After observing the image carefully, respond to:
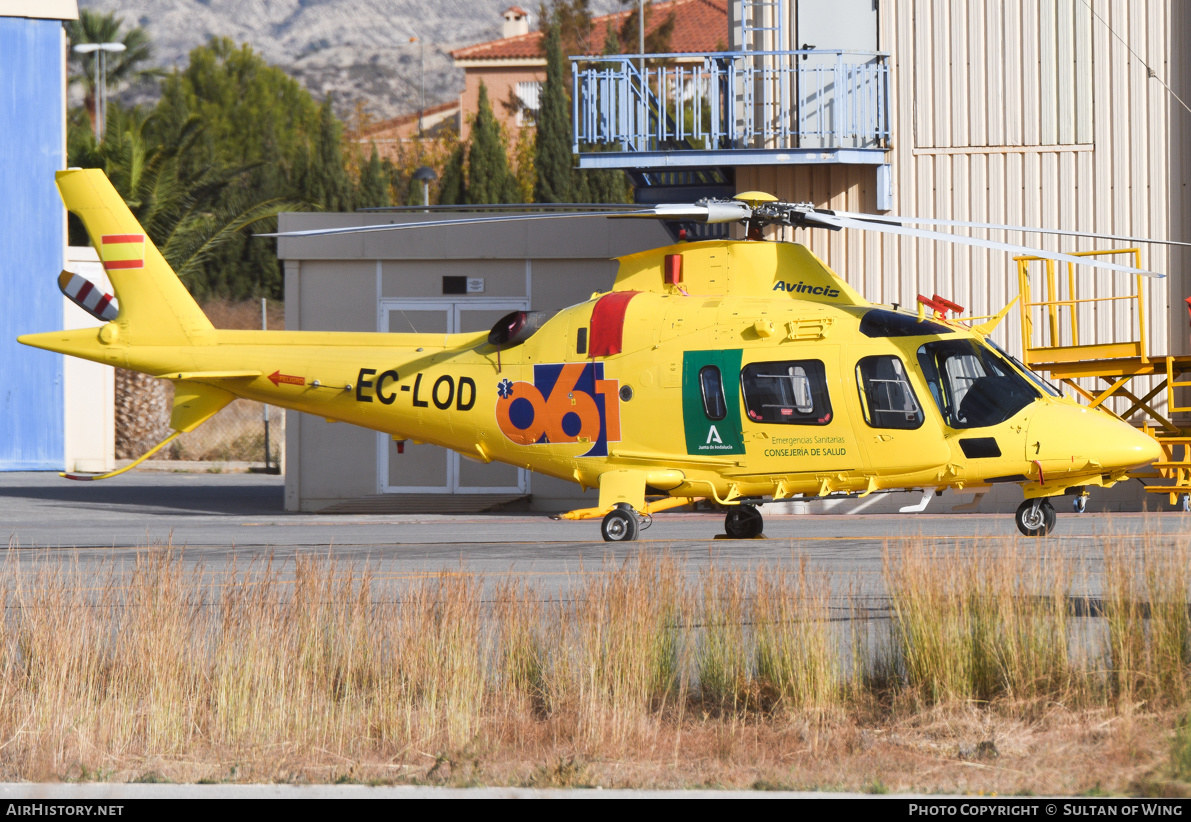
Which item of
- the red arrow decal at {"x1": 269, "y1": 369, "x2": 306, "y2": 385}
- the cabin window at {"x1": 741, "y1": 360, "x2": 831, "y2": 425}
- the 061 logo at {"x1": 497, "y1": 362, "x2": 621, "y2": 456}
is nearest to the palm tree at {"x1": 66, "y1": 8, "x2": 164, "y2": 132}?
the red arrow decal at {"x1": 269, "y1": 369, "x2": 306, "y2": 385}

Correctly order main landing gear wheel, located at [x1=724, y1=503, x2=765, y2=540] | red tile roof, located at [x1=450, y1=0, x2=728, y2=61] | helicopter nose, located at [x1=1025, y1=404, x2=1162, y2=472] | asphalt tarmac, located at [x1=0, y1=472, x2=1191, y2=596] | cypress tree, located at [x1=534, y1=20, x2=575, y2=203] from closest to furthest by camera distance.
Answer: asphalt tarmac, located at [x1=0, y1=472, x2=1191, y2=596] < helicopter nose, located at [x1=1025, y1=404, x2=1162, y2=472] < main landing gear wheel, located at [x1=724, y1=503, x2=765, y2=540] < cypress tree, located at [x1=534, y1=20, x2=575, y2=203] < red tile roof, located at [x1=450, y1=0, x2=728, y2=61]

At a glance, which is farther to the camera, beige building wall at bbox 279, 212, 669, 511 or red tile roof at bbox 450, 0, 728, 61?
red tile roof at bbox 450, 0, 728, 61

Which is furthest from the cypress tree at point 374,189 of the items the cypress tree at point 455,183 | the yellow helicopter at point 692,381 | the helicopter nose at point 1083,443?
the helicopter nose at point 1083,443

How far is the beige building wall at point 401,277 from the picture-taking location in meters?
21.0

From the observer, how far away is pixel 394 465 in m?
21.6

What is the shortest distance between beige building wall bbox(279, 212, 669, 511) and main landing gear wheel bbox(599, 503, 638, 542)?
6.99 m

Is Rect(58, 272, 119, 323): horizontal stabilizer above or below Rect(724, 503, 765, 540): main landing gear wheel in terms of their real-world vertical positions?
above

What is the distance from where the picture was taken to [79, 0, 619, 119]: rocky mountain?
160875 millimetres

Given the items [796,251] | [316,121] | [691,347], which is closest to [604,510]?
[691,347]

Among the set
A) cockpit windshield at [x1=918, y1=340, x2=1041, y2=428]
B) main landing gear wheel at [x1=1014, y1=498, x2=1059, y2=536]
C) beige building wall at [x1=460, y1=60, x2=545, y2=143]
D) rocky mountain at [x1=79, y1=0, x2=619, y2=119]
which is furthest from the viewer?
rocky mountain at [x1=79, y1=0, x2=619, y2=119]

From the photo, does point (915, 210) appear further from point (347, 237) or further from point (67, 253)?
Result: point (67, 253)

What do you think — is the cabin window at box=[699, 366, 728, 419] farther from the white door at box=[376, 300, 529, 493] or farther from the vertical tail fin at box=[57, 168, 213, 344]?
Answer: the white door at box=[376, 300, 529, 493]
